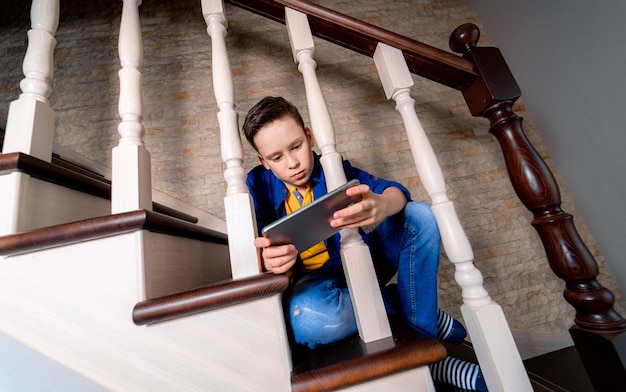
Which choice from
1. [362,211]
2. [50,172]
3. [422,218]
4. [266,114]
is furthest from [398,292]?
[50,172]

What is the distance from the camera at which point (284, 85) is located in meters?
1.47

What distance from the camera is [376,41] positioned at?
0.77 meters

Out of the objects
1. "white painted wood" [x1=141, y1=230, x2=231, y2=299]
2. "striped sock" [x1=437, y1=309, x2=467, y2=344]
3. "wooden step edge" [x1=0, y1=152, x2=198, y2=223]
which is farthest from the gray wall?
"wooden step edge" [x1=0, y1=152, x2=198, y2=223]

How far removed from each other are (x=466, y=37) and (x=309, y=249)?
72cm

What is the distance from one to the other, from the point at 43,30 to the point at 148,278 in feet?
2.18

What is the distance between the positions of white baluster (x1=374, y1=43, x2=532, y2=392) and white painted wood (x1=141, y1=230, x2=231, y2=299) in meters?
0.57

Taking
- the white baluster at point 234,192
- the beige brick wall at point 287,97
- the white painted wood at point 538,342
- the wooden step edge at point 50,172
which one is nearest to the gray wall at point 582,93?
the beige brick wall at point 287,97

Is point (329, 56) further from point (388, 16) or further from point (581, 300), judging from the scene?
point (581, 300)

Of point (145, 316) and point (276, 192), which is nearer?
point (145, 316)

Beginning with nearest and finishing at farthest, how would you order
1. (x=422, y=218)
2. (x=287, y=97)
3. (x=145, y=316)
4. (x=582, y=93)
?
(x=145, y=316)
(x=422, y=218)
(x=582, y=93)
(x=287, y=97)

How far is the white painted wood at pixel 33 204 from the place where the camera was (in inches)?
19.1

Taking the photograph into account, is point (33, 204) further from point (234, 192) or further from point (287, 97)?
point (287, 97)

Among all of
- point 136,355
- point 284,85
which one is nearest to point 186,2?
point 284,85

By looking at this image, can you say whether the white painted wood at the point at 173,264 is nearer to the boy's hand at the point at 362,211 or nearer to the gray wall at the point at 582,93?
the boy's hand at the point at 362,211
